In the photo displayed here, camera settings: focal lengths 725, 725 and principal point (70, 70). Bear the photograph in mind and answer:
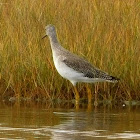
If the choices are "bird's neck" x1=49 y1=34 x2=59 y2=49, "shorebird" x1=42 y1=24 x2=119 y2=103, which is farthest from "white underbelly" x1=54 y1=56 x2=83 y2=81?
"bird's neck" x1=49 y1=34 x2=59 y2=49

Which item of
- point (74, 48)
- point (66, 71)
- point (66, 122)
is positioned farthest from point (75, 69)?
point (66, 122)

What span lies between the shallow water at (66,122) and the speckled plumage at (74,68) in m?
0.53

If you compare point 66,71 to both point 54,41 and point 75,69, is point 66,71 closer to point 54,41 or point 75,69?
point 75,69

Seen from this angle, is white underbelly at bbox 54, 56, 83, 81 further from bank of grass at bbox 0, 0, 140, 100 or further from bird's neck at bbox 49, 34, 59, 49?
bird's neck at bbox 49, 34, 59, 49

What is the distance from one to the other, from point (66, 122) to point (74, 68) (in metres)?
2.63

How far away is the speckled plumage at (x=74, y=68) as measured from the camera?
12.0m

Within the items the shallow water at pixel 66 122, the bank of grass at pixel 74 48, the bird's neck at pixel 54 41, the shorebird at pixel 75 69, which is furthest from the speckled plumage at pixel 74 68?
the shallow water at pixel 66 122

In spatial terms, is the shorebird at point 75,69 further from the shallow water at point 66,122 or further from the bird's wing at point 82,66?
the shallow water at point 66,122

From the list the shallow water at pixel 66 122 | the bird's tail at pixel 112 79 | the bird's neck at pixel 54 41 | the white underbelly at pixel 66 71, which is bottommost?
the shallow water at pixel 66 122

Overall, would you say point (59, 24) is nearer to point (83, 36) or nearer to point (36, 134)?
point (83, 36)

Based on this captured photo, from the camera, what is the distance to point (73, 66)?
39.9 ft

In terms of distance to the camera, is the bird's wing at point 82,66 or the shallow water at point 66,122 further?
the bird's wing at point 82,66

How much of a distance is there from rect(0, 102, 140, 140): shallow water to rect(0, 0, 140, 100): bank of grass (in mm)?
Answer: 589

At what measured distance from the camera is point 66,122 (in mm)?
9672
